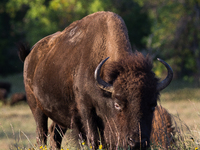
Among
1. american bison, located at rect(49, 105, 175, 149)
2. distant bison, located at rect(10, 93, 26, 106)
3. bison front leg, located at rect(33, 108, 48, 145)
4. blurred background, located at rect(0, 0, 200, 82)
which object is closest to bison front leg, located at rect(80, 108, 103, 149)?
american bison, located at rect(49, 105, 175, 149)

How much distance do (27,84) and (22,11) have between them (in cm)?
3272

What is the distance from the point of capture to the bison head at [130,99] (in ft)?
13.6

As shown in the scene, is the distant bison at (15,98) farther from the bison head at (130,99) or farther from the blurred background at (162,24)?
the bison head at (130,99)

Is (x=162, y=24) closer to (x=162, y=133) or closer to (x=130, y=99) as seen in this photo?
(x=162, y=133)

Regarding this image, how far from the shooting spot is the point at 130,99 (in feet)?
13.8

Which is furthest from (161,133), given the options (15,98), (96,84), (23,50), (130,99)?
(15,98)

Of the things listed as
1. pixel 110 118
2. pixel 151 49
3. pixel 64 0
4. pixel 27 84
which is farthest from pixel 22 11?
pixel 110 118

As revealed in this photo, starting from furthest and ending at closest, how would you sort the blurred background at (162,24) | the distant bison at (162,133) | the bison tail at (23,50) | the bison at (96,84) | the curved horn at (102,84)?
the blurred background at (162,24) < the bison tail at (23,50) < the distant bison at (162,133) < the curved horn at (102,84) < the bison at (96,84)

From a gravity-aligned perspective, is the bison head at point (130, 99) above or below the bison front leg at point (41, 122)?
above

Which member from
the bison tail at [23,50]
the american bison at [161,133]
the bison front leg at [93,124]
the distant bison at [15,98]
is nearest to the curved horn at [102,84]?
the bison front leg at [93,124]

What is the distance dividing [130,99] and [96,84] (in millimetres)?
739

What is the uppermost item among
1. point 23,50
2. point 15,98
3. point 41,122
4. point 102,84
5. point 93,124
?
point 102,84

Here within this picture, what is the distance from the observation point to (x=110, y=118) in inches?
181

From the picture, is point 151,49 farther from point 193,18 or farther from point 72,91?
point 72,91
